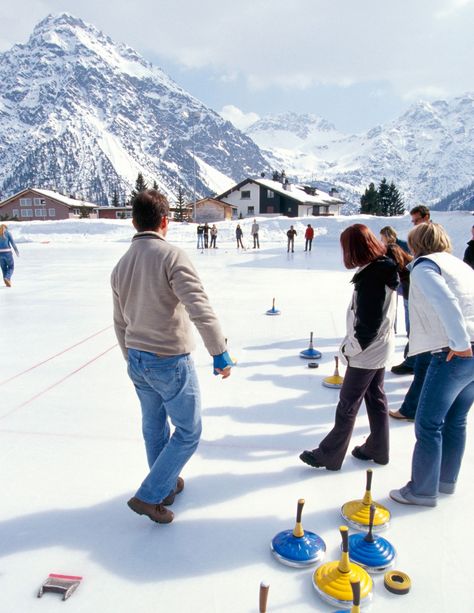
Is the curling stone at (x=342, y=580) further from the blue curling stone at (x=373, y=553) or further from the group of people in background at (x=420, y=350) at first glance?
the group of people in background at (x=420, y=350)

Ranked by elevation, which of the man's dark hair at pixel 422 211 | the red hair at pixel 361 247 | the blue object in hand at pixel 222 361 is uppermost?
the man's dark hair at pixel 422 211

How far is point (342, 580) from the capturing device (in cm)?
219

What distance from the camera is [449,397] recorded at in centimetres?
261

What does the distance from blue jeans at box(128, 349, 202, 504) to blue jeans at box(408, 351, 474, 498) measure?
1332mm

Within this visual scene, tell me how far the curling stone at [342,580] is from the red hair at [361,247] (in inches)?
60.7

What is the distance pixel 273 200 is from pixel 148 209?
61.3 meters

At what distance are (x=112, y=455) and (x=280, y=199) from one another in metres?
60.6


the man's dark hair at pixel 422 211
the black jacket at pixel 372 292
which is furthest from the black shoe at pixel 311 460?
the man's dark hair at pixel 422 211

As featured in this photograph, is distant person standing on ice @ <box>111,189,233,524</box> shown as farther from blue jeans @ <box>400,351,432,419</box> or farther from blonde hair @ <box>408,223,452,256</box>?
blue jeans @ <box>400,351,432,419</box>

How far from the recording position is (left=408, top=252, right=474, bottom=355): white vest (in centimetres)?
252

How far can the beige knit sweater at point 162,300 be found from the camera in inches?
91.2

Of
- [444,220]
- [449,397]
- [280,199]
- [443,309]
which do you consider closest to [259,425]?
[449,397]

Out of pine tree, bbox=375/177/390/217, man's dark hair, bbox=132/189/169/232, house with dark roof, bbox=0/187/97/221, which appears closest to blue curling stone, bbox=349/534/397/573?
man's dark hair, bbox=132/189/169/232

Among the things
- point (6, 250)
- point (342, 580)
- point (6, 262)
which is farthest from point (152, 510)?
point (6, 262)
